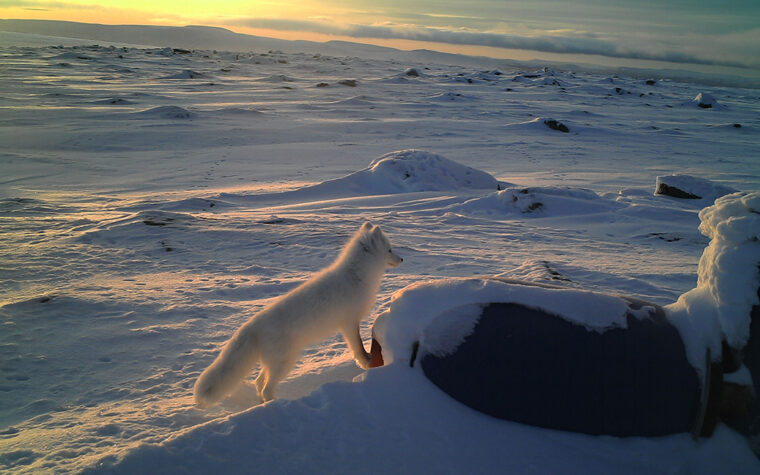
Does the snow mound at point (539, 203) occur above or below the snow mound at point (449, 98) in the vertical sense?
below

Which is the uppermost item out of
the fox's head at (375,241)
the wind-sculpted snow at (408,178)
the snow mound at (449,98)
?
the snow mound at (449,98)

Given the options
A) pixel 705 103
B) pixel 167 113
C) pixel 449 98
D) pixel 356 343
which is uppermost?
pixel 705 103

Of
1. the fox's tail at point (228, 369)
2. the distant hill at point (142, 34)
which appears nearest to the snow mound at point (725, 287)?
the fox's tail at point (228, 369)

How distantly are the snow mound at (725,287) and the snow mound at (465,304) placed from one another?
0.35 m

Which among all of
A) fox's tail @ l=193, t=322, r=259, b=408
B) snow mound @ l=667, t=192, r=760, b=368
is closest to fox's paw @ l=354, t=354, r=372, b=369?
fox's tail @ l=193, t=322, r=259, b=408

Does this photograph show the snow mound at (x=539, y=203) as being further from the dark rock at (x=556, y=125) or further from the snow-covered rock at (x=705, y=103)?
the snow-covered rock at (x=705, y=103)

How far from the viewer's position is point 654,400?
2383mm

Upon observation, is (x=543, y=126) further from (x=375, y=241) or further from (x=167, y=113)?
(x=375, y=241)

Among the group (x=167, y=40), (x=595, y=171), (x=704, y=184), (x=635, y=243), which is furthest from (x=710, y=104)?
(x=167, y=40)

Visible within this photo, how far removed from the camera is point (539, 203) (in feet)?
27.0

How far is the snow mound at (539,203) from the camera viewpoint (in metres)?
Answer: 8.15

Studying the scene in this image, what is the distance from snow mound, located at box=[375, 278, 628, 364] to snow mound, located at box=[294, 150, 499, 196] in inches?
267

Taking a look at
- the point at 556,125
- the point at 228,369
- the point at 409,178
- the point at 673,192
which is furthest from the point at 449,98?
the point at 228,369

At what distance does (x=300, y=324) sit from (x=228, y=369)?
52 centimetres
